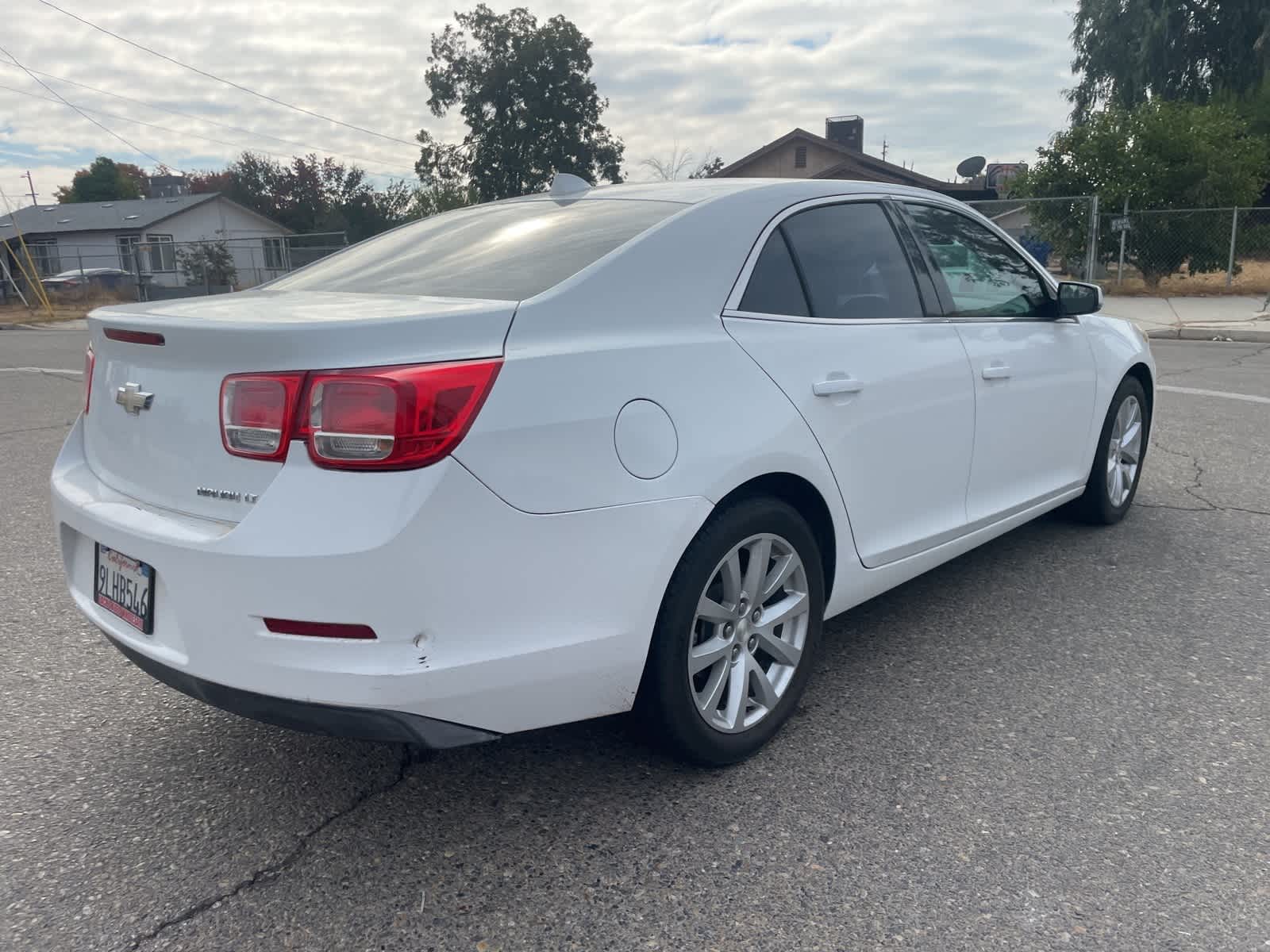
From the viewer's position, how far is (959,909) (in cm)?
225

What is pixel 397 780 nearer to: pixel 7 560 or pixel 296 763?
pixel 296 763

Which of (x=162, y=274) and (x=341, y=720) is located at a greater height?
(x=162, y=274)

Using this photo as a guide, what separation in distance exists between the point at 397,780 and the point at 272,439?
1.10 m

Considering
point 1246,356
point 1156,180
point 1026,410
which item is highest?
point 1156,180

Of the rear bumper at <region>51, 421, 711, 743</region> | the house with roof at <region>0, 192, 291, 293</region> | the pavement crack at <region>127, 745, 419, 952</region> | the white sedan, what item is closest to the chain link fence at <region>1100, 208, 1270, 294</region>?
the white sedan

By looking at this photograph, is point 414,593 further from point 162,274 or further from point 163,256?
point 163,256

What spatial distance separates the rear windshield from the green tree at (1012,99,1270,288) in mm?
19988

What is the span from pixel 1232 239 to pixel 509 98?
128ft

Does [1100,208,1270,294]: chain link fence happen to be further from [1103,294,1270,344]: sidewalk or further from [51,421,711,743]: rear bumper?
[51,421,711,743]: rear bumper

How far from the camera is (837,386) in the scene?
10.0 feet

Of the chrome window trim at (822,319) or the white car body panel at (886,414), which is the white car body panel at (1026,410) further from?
the chrome window trim at (822,319)

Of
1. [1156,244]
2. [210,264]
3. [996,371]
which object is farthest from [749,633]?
[210,264]

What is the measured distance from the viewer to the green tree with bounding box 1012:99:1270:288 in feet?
66.5

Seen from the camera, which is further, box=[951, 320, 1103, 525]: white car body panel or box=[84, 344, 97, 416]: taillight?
box=[951, 320, 1103, 525]: white car body panel
